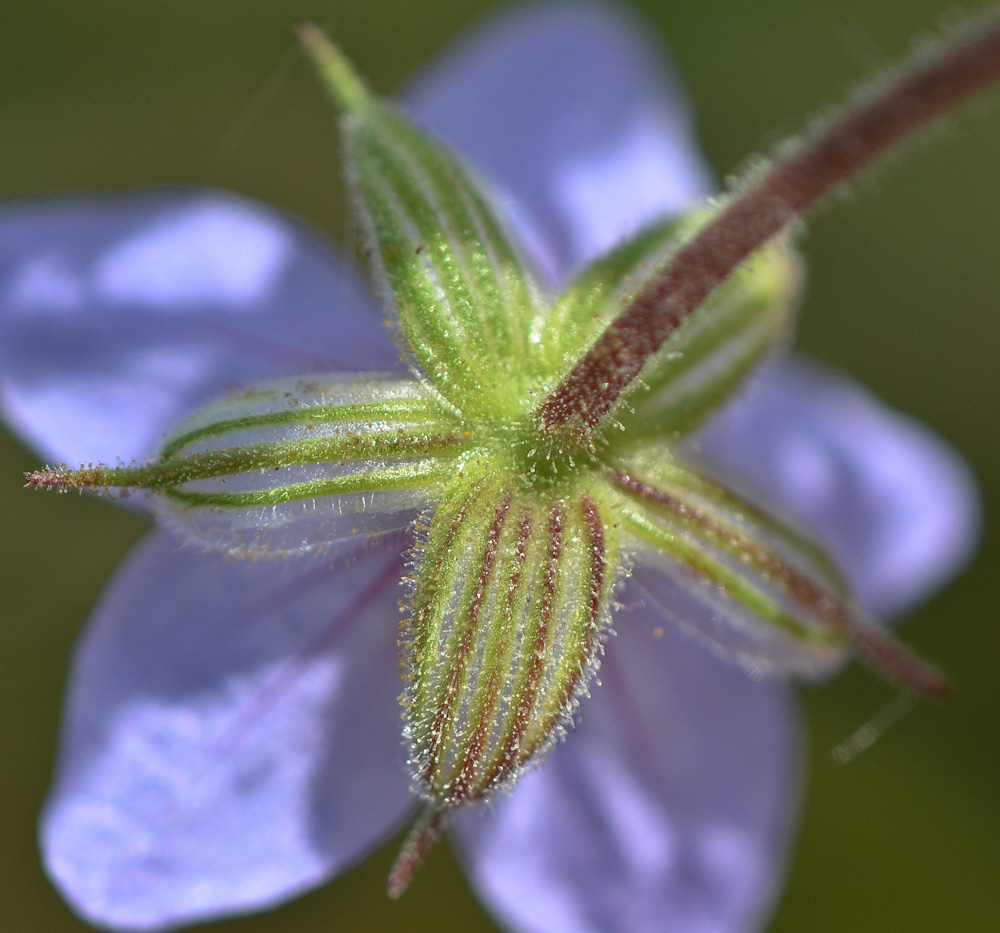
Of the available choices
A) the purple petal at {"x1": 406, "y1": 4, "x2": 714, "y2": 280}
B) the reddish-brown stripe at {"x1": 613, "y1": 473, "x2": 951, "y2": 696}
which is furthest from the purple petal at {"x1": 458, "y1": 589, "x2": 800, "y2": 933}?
the purple petal at {"x1": 406, "y1": 4, "x2": 714, "y2": 280}

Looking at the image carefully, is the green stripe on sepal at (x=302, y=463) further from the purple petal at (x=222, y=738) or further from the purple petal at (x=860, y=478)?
the purple petal at (x=860, y=478)

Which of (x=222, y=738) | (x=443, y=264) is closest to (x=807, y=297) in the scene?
(x=443, y=264)

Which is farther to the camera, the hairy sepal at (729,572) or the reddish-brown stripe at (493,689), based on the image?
the hairy sepal at (729,572)

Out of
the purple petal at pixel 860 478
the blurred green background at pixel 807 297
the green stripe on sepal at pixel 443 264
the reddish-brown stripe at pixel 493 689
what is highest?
the green stripe on sepal at pixel 443 264

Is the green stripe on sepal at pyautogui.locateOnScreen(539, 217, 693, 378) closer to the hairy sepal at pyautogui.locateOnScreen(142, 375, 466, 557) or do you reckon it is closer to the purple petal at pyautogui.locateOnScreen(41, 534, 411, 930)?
the hairy sepal at pyautogui.locateOnScreen(142, 375, 466, 557)

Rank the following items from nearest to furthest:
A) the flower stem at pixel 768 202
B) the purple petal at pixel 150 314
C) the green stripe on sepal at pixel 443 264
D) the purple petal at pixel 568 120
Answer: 1. the flower stem at pixel 768 202
2. the green stripe on sepal at pixel 443 264
3. the purple petal at pixel 150 314
4. the purple petal at pixel 568 120

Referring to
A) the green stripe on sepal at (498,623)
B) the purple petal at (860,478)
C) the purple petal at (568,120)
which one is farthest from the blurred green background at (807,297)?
the green stripe on sepal at (498,623)

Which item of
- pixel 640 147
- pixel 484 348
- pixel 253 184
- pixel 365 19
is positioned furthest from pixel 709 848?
pixel 365 19

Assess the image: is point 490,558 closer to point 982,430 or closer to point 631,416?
point 631,416
